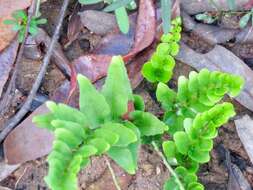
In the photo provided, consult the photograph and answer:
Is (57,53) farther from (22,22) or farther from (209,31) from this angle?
(209,31)

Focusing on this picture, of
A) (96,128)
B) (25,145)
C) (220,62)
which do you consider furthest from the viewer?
(220,62)

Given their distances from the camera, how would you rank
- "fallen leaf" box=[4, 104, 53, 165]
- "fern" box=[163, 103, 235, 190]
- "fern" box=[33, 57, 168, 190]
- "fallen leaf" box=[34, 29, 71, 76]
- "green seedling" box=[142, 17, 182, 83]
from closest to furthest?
"fern" box=[33, 57, 168, 190] → "fern" box=[163, 103, 235, 190] → "green seedling" box=[142, 17, 182, 83] → "fallen leaf" box=[4, 104, 53, 165] → "fallen leaf" box=[34, 29, 71, 76]

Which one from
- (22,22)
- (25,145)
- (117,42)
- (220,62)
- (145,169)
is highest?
(22,22)

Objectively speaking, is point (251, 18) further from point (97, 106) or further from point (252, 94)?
point (97, 106)

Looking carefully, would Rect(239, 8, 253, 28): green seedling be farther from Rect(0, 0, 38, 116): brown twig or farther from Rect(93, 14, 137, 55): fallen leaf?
Rect(0, 0, 38, 116): brown twig

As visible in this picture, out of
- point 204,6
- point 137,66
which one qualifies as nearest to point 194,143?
point 137,66

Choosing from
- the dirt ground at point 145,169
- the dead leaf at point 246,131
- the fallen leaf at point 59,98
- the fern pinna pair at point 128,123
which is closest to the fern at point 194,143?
the fern pinna pair at point 128,123

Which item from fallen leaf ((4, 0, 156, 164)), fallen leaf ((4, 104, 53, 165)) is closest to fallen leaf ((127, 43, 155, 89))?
fallen leaf ((4, 0, 156, 164))
